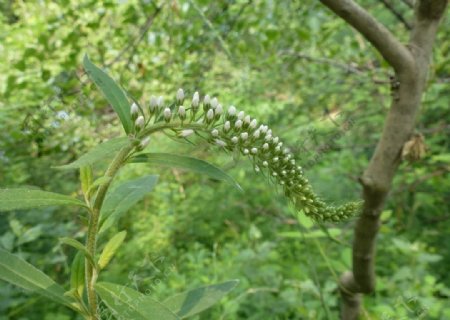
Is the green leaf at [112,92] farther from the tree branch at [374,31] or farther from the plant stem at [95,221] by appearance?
the tree branch at [374,31]

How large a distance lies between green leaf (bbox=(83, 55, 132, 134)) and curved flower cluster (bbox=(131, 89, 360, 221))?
26mm

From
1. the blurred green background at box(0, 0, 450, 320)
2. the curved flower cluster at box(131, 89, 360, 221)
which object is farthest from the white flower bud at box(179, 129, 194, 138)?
the blurred green background at box(0, 0, 450, 320)

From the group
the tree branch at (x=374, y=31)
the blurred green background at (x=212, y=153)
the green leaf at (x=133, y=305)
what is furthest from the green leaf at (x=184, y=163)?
the blurred green background at (x=212, y=153)

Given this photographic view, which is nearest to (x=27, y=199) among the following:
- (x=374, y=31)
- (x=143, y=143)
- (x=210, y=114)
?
(x=143, y=143)

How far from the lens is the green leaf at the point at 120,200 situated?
1.02m

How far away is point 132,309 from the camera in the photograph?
0.84 meters

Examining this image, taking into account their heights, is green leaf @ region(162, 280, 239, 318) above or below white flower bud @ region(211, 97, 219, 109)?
below

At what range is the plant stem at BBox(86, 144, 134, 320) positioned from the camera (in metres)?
0.84

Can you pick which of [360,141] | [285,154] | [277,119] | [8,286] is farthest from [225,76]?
[285,154]

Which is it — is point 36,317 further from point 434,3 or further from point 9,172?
point 434,3

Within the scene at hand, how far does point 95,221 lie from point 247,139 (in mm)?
Result: 346

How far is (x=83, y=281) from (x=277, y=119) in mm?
3325

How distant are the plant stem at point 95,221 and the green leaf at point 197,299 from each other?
0.22 m

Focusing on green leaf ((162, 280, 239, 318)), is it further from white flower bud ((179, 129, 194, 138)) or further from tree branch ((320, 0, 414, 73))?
tree branch ((320, 0, 414, 73))
